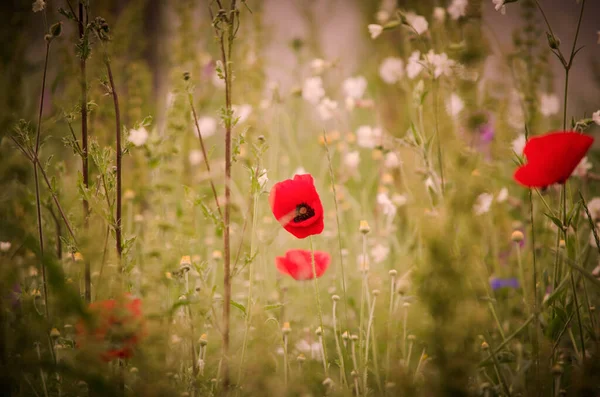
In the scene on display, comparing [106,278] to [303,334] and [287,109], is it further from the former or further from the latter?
[287,109]

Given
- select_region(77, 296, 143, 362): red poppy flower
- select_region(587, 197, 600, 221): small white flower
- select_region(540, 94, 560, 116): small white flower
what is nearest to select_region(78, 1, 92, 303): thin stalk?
select_region(77, 296, 143, 362): red poppy flower

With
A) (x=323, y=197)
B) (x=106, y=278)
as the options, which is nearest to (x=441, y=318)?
(x=106, y=278)

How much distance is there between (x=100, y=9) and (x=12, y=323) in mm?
1273

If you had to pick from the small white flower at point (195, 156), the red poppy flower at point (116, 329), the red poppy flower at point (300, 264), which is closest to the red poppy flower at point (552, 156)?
the red poppy flower at point (300, 264)

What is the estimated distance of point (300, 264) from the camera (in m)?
0.93

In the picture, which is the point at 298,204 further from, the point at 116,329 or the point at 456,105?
the point at 456,105

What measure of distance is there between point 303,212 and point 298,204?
3 cm

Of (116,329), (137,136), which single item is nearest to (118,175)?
(137,136)

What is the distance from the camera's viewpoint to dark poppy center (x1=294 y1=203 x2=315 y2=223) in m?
0.86

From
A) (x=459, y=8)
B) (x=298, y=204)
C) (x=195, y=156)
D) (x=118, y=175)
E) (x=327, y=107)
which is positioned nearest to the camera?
(x=118, y=175)

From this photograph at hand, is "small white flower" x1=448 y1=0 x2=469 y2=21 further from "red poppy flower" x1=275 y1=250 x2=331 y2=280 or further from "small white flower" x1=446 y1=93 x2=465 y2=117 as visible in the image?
"red poppy flower" x1=275 y1=250 x2=331 y2=280

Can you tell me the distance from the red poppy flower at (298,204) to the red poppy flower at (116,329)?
30 centimetres

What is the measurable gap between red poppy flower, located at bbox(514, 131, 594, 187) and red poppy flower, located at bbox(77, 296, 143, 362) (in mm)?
627

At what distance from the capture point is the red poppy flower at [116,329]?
1.95ft
